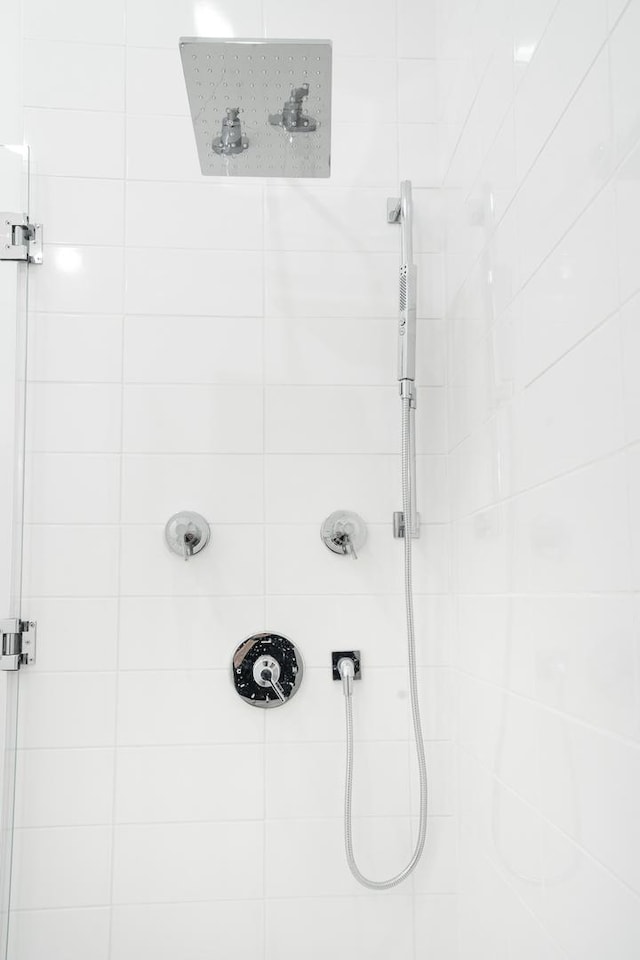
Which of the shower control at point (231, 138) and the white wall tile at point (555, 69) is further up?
the shower control at point (231, 138)

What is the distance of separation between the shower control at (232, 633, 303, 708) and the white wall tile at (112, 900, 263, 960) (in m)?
0.39

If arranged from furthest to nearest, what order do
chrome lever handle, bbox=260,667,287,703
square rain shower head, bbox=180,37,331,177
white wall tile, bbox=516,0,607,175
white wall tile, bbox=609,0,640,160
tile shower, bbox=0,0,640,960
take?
chrome lever handle, bbox=260,667,287,703, tile shower, bbox=0,0,640,960, square rain shower head, bbox=180,37,331,177, white wall tile, bbox=516,0,607,175, white wall tile, bbox=609,0,640,160

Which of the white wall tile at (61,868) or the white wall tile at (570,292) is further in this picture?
the white wall tile at (61,868)

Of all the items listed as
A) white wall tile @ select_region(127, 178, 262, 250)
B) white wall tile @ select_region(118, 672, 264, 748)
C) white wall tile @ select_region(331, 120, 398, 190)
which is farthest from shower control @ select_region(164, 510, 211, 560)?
white wall tile @ select_region(331, 120, 398, 190)

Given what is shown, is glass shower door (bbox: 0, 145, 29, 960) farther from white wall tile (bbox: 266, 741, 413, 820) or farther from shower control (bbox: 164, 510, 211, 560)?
white wall tile (bbox: 266, 741, 413, 820)

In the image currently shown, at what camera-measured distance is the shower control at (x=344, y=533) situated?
161 cm

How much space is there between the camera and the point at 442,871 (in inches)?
61.4

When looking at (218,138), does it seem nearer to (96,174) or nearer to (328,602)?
(96,174)

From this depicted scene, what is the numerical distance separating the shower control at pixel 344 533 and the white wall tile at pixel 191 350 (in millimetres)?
331

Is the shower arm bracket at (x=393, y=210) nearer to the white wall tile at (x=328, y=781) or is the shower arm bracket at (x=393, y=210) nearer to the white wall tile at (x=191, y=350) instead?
the white wall tile at (x=191, y=350)

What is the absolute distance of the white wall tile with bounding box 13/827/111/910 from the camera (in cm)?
151

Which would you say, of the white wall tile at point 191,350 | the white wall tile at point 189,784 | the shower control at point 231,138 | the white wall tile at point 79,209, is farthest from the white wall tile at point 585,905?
the white wall tile at point 79,209

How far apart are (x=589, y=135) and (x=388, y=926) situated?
1.41 metres

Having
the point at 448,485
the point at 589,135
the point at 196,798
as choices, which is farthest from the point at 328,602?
the point at 589,135
